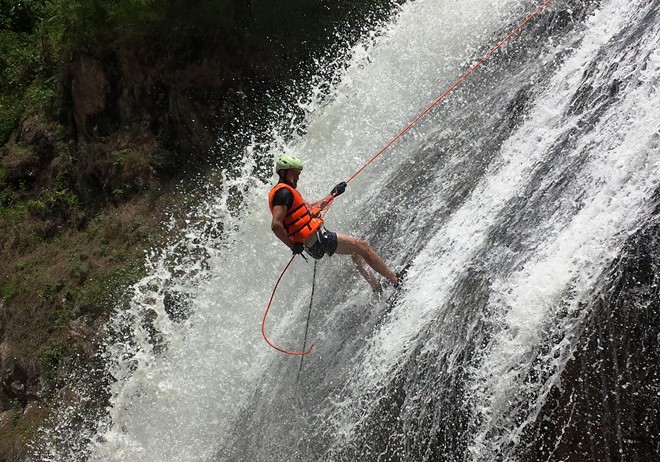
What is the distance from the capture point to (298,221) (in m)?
6.57

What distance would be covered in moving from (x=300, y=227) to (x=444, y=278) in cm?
161

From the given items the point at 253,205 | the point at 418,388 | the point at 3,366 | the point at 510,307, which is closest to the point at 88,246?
the point at 3,366

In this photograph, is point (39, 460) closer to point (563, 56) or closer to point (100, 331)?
point (100, 331)

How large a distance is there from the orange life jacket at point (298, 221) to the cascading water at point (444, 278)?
1.09 m

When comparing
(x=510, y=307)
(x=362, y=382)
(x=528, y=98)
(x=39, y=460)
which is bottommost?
(x=39, y=460)

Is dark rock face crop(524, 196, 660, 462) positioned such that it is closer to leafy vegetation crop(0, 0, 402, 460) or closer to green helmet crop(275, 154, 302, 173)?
green helmet crop(275, 154, 302, 173)

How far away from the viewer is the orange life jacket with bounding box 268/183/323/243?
21.5 ft

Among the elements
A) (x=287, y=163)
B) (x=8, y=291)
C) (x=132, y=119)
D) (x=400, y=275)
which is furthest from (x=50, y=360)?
(x=400, y=275)

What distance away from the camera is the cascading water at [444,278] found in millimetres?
5012

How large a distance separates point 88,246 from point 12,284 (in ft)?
4.70

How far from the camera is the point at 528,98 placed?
7.63 metres

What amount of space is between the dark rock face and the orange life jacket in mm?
2941

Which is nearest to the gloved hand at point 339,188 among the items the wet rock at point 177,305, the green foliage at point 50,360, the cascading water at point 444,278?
the cascading water at point 444,278

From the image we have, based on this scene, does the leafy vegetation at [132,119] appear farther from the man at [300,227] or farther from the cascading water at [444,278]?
the man at [300,227]
